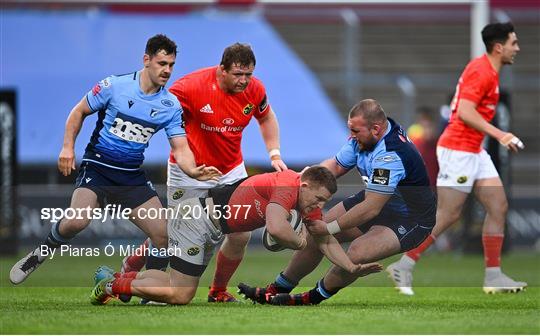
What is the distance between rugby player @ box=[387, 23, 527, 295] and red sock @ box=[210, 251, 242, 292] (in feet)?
5.12

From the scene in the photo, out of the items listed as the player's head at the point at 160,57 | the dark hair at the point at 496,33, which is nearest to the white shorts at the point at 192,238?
the player's head at the point at 160,57

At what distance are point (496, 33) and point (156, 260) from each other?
338cm

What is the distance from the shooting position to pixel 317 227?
7707 mm

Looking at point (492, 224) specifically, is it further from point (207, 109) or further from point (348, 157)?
point (207, 109)

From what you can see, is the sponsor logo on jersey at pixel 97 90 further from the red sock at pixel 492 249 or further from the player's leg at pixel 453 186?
the red sock at pixel 492 249

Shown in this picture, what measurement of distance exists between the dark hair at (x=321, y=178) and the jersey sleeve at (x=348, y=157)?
737 millimetres

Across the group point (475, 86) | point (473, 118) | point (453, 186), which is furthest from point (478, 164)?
point (475, 86)

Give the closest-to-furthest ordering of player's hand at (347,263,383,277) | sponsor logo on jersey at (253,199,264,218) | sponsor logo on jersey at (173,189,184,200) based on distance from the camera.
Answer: player's hand at (347,263,383,277) < sponsor logo on jersey at (253,199,264,218) < sponsor logo on jersey at (173,189,184,200)

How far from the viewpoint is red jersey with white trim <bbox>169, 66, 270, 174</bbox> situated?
336 inches

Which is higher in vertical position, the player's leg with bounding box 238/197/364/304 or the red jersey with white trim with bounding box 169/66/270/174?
the red jersey with white trim with bounding box 169/66/270/174

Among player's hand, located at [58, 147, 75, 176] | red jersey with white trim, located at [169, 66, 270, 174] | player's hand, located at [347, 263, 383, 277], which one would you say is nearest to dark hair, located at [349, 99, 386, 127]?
player's hand, located at [347, 263, 383, 277]

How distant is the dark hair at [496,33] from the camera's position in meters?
9.57

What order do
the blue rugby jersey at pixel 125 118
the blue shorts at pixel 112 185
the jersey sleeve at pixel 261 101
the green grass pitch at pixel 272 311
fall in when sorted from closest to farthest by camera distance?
the green grass pitch at pixel 272 311 < the blue rugby jersey at pixel 125 118 < the blue shorts at pixel 112 185 < the jersey sleeve at pixel 261 101

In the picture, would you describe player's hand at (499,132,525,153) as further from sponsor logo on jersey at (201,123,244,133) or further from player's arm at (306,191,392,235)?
sponsor logo on jersey at (201,123,244,133)
